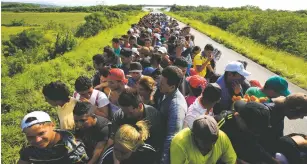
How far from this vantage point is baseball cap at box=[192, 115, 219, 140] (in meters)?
2.21

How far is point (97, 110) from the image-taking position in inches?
145

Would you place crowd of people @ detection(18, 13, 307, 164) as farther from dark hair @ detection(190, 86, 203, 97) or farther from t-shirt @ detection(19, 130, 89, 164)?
dark hair @ detection(190, 86, 203, 97)

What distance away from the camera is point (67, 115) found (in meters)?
3.29

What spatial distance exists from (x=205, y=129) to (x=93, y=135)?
4.43 feet

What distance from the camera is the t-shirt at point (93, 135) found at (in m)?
3.01

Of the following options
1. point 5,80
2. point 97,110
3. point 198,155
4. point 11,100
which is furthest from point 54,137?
point 5,80

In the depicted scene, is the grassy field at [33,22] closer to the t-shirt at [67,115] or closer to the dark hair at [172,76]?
the t-shirt at [67,115]

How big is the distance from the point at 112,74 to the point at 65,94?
2.72 ft

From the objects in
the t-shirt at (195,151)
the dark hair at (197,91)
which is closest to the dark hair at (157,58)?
the dark hair at (197,91)

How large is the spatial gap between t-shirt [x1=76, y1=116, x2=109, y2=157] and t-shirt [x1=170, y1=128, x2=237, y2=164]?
0.94m

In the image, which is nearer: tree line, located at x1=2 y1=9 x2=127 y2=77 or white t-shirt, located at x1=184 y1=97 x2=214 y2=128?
white t-shirt, located at x1=184 y1=97 x2=214 y2=128

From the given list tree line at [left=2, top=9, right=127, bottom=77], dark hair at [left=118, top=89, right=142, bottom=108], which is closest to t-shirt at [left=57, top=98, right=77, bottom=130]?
dark hair at [left=118, top=89, right=142, bottom=108]

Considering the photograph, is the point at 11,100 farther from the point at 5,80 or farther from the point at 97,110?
the point at 97,110

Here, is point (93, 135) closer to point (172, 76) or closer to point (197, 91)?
point (172, 76)
